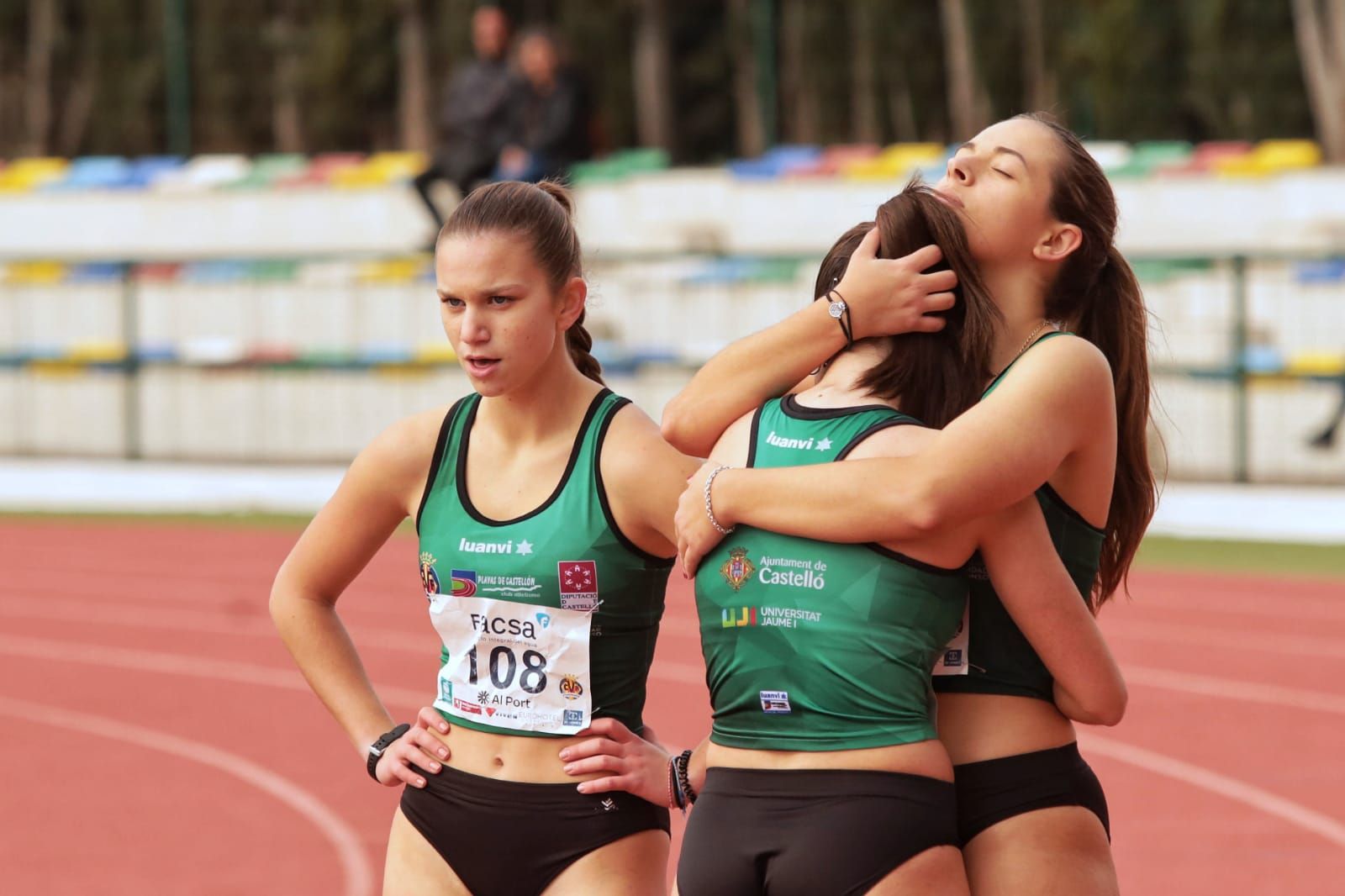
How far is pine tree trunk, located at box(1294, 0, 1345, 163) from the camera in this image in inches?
921

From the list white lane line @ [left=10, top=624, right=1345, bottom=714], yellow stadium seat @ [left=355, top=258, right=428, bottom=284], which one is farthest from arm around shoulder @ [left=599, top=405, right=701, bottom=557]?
yellow stadium seat @ [left=355, top=258, right=428, bottom=284]

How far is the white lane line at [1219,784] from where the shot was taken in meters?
7.11

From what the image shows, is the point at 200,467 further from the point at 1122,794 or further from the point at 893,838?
the point at 893,838

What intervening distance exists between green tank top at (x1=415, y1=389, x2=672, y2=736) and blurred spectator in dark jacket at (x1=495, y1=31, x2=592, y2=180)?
14559 mm

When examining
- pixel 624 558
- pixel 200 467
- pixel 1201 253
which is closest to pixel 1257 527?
pixel 1201 253

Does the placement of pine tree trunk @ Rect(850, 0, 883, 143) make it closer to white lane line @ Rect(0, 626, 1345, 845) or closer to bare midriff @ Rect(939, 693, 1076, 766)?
white lane line @ Rect(0, 626, 1345, 845)

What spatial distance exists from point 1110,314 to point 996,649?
526mm

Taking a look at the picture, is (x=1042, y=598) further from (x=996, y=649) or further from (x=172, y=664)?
(x=172, y=664)

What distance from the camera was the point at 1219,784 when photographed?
7648 millimetres


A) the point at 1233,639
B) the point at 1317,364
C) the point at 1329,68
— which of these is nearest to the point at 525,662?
the point at 1233,639

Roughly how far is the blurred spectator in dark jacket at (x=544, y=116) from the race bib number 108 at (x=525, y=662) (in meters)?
14.6

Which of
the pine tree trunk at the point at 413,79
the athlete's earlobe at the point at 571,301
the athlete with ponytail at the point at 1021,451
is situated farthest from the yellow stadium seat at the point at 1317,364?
the pine tree trunk at the point at 413,79

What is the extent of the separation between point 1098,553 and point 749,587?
54cm

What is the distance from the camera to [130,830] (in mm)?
7387
